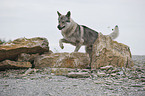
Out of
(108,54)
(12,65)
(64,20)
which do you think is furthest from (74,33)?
(12,65)

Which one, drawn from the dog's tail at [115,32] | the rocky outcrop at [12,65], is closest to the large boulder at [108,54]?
the dog's tail at [115,32]

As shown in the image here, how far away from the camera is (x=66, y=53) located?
21.9 feet

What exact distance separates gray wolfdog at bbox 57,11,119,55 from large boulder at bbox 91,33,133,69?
0.41 m

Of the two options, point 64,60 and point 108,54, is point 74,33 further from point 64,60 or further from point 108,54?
point 108,54

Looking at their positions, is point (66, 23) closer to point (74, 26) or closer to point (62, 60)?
point (74, 26)

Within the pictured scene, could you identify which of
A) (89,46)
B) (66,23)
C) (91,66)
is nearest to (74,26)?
(66,23)

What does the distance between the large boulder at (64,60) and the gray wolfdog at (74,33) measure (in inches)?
18.2

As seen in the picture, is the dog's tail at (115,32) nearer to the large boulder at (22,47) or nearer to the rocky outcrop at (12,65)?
the large boulder at (22,47)

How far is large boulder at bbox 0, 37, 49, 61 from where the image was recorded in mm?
6559

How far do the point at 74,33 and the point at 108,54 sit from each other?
161cm

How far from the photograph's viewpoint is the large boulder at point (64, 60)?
6395 millimetres

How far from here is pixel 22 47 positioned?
261 inches

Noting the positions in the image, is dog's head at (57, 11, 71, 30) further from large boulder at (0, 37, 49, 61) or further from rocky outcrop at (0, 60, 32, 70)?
rocky outcrop at (0, 60, 32, 70)

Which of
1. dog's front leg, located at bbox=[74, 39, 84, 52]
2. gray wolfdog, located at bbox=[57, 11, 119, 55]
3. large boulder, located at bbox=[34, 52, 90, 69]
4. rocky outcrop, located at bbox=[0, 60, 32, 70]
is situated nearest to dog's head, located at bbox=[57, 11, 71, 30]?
gray wolfdog, located at bbox=[57, 11, 119, 55]
